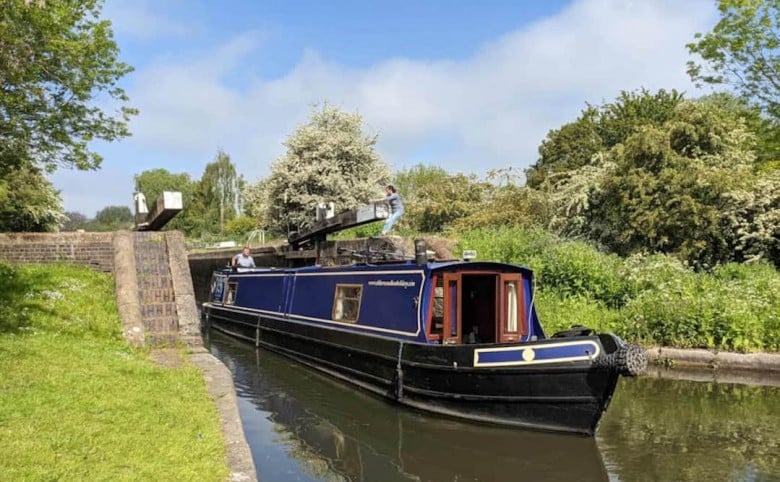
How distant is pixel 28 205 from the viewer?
1980cm

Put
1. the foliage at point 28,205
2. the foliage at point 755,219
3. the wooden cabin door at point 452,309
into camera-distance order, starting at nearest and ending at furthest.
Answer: the wooden cabin door at point 452,309 < the foliage at point 755,219 < the foliage at point 28,205

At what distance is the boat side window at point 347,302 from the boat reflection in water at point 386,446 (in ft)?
4.54

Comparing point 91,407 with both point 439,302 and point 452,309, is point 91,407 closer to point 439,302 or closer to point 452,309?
point 452,309

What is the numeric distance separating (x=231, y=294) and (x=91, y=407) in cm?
1064

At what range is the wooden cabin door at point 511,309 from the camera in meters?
8.16

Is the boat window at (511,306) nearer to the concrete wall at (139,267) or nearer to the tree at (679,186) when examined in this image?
the concrete wall at (139,267)

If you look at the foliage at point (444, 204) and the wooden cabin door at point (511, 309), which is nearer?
the wooden cabin door at point (511, 309)

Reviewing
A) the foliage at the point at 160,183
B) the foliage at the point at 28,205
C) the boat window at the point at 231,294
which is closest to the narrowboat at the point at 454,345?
the boat window at the point at 231,294

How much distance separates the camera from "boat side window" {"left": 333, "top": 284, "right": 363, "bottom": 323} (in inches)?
380

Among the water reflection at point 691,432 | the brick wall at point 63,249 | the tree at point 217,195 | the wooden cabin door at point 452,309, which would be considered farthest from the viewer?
the tree at point 217,195

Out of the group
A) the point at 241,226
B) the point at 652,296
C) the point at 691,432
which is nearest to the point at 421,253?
the point at 691,432

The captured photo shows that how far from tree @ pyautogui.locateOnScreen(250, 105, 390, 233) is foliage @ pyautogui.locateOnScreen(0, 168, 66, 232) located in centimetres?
743

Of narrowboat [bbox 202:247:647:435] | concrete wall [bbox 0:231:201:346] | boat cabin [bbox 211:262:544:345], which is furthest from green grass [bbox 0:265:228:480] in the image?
boat cabin [bbox 211:262:544:345]

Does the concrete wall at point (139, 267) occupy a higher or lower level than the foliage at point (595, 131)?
lower
